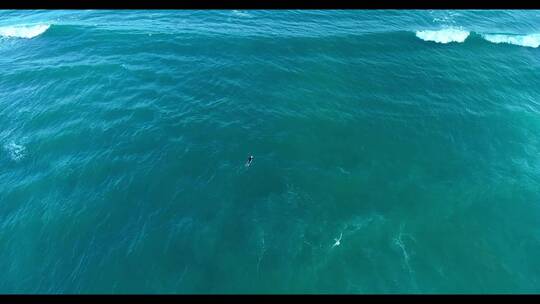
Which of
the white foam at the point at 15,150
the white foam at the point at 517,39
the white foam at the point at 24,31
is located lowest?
the white foam at the point at 15,150

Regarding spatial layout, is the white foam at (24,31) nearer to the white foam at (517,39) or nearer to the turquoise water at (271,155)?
the turquoise water at (271,155)

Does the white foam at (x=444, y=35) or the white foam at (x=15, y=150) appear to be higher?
the white foam at (x=444, y=35)

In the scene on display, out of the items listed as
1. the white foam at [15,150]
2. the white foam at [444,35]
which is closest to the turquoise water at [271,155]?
the white foam at [15,150]

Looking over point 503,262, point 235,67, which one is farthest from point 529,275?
point 235,67

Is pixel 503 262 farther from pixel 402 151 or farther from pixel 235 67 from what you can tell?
pixel 235 67

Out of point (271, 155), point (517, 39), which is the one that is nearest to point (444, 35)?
point (517, 39)

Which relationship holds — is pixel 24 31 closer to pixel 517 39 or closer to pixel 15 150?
pixel 15 150

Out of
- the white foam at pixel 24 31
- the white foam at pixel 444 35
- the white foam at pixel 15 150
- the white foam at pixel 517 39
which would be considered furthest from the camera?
the white foam at pixel 24 31
